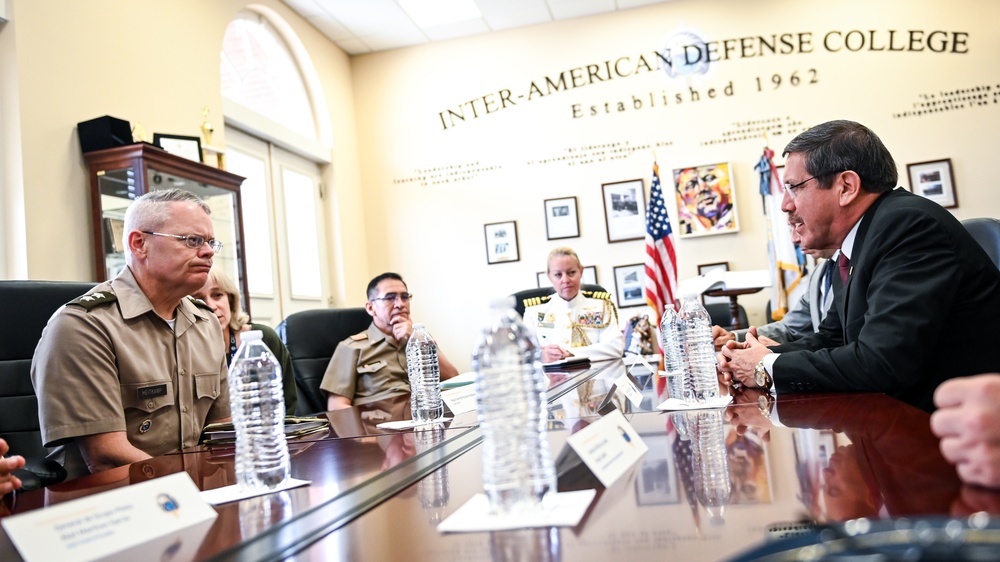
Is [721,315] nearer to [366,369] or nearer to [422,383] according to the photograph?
[366,369]

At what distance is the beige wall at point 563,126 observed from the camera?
6406 mm

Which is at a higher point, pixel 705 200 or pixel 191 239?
pixel 705 200

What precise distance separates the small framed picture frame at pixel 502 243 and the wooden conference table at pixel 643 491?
5462 mm

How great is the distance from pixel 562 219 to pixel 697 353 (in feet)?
17.4

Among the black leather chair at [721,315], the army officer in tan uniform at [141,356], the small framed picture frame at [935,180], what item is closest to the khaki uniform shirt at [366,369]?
the army officer in tan uniform at [141,356]

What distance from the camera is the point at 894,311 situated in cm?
166

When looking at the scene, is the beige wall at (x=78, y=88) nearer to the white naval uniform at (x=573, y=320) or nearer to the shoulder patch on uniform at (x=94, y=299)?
the shoulder patch on uniform at (x=94, y=299)

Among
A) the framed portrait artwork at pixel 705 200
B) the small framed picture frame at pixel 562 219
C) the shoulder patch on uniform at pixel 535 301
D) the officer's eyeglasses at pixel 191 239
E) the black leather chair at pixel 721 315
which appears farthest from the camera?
the small framed picture frame at pixel 562 219

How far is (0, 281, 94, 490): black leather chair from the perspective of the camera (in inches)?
83.4

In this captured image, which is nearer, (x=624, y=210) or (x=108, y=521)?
(x=108, y=521)

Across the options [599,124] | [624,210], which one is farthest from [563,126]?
[624,210]

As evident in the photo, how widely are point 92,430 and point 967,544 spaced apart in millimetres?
1801

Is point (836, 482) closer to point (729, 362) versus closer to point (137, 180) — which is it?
point (729, 362)

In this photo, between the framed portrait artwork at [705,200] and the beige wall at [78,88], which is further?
the framed portrait artwork at [705,200]
